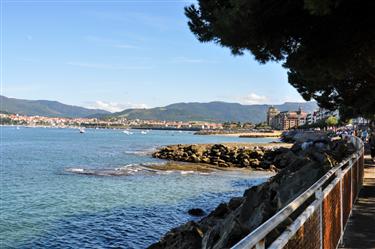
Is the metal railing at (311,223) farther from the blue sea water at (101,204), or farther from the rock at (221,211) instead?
the blue sea water at (101,204)

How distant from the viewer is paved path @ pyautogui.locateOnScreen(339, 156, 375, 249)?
7.95 meters

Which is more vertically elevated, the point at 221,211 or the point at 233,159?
the point at 221,211

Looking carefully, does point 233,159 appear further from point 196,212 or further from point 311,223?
point 311,223

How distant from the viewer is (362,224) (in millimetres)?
9406

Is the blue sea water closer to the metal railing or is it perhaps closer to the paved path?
the paved path

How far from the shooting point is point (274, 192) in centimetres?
1277

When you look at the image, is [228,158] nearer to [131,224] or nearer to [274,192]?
[131,224]

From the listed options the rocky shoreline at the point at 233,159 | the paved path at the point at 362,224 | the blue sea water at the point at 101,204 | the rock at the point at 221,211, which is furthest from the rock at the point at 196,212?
the rocky shoreline at the point at 233,159

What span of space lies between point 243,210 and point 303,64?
4104mm

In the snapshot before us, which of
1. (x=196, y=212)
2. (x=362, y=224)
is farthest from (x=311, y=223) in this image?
(x=196, y=212)

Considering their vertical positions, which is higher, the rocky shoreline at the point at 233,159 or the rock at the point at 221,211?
the rock at the point at 221,211

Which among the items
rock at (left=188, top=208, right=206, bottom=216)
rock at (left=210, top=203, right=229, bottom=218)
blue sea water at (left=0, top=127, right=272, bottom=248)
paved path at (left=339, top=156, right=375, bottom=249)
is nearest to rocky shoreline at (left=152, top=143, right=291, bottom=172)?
blue sea water at (left=0, top=127, right=272, bottom=248)

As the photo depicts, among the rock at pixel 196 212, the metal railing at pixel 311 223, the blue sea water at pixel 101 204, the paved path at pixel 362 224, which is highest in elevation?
the metal railing at pixel 311 223

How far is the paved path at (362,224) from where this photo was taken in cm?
795
